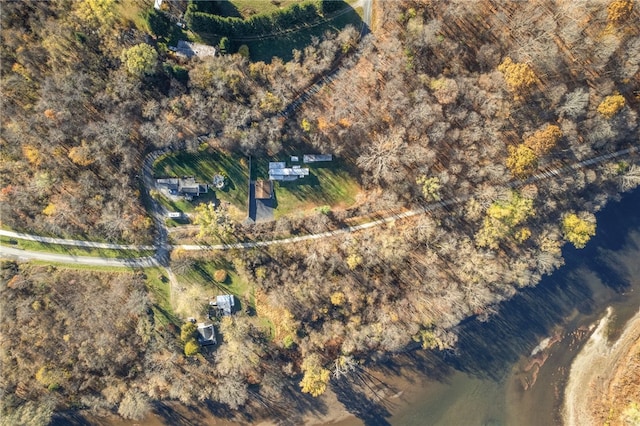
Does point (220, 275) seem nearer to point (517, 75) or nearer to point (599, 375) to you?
point (517, 75)

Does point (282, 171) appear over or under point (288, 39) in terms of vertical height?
under

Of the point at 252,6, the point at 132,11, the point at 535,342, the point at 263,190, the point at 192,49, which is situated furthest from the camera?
the point at 535,342

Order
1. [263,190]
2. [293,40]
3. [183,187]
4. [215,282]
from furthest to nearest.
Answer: [215,282], [263,190], [183,187], [293,40]

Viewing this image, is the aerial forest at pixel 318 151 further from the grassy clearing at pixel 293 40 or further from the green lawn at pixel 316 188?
the grassy clearing at pixel 293 40

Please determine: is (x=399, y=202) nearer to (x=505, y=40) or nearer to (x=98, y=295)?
(x=505, y=40)

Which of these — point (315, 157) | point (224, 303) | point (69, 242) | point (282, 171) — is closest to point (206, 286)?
point (224, 303)

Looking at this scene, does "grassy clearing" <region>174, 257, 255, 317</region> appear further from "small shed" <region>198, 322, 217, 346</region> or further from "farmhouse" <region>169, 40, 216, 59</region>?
"farmhouse" <region>169, 40, 216, 59</region>

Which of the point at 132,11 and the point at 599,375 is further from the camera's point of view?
the point at 599,375
